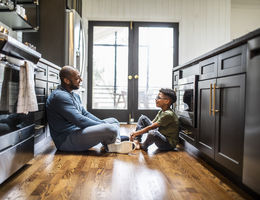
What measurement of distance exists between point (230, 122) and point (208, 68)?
1.88 feet

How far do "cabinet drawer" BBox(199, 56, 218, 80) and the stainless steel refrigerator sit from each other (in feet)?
1.54

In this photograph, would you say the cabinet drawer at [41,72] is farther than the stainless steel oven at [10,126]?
Yes

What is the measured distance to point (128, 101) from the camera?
439 cm

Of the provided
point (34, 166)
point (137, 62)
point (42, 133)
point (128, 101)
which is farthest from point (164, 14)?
point (34, 166)

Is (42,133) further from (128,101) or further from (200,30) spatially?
(200,30)

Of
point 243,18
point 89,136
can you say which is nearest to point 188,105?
point 89,136

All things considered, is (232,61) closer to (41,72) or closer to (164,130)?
(164,130)

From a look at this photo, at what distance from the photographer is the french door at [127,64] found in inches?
172

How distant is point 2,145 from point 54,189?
388mm

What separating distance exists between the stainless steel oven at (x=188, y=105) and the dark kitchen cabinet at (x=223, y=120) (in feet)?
0.30

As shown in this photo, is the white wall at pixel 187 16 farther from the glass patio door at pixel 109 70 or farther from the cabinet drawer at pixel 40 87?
the cabinet drawer at pixel 40 87

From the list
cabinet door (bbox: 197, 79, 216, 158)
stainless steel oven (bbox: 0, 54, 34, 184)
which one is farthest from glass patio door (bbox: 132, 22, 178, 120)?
stainless steel oven (bbox: 0, 54, 34, 184)

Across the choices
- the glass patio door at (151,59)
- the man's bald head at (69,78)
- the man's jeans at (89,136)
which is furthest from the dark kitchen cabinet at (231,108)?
the glass patio door at (151,59)

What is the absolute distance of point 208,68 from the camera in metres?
1.77
